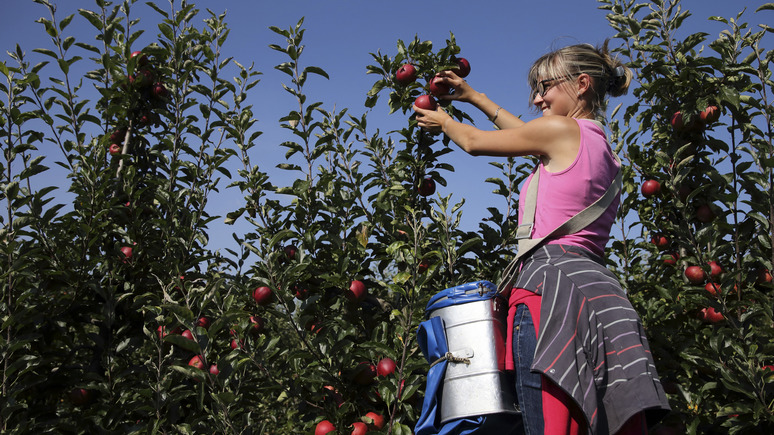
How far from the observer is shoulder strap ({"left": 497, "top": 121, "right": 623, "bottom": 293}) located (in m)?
1.65

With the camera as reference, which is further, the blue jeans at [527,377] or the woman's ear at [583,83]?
the woman's ear at [583,83]

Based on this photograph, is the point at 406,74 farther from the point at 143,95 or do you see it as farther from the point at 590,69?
the point at 143,95

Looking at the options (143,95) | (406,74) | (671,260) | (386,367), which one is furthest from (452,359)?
(143,95)

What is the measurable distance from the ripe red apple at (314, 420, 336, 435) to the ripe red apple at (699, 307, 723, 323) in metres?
1.87

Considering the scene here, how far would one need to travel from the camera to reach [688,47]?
10.1ft

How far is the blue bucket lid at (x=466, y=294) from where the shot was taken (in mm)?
1671

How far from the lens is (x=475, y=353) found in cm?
161

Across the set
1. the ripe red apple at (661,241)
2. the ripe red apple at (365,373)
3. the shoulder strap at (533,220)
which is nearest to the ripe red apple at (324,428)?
the ripe red apple at (365,373)

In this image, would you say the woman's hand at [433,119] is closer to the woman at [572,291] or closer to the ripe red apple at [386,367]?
the woman at [572,291]

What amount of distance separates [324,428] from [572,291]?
128 centimetres

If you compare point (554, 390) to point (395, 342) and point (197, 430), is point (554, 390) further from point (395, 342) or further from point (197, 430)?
point (197, 430)

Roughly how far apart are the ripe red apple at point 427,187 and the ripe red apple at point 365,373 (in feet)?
3.14

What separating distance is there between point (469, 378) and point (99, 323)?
213 cm

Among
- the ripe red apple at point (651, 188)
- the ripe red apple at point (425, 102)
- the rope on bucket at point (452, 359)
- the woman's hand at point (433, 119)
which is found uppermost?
the ripe red apple at point (425, 102)
